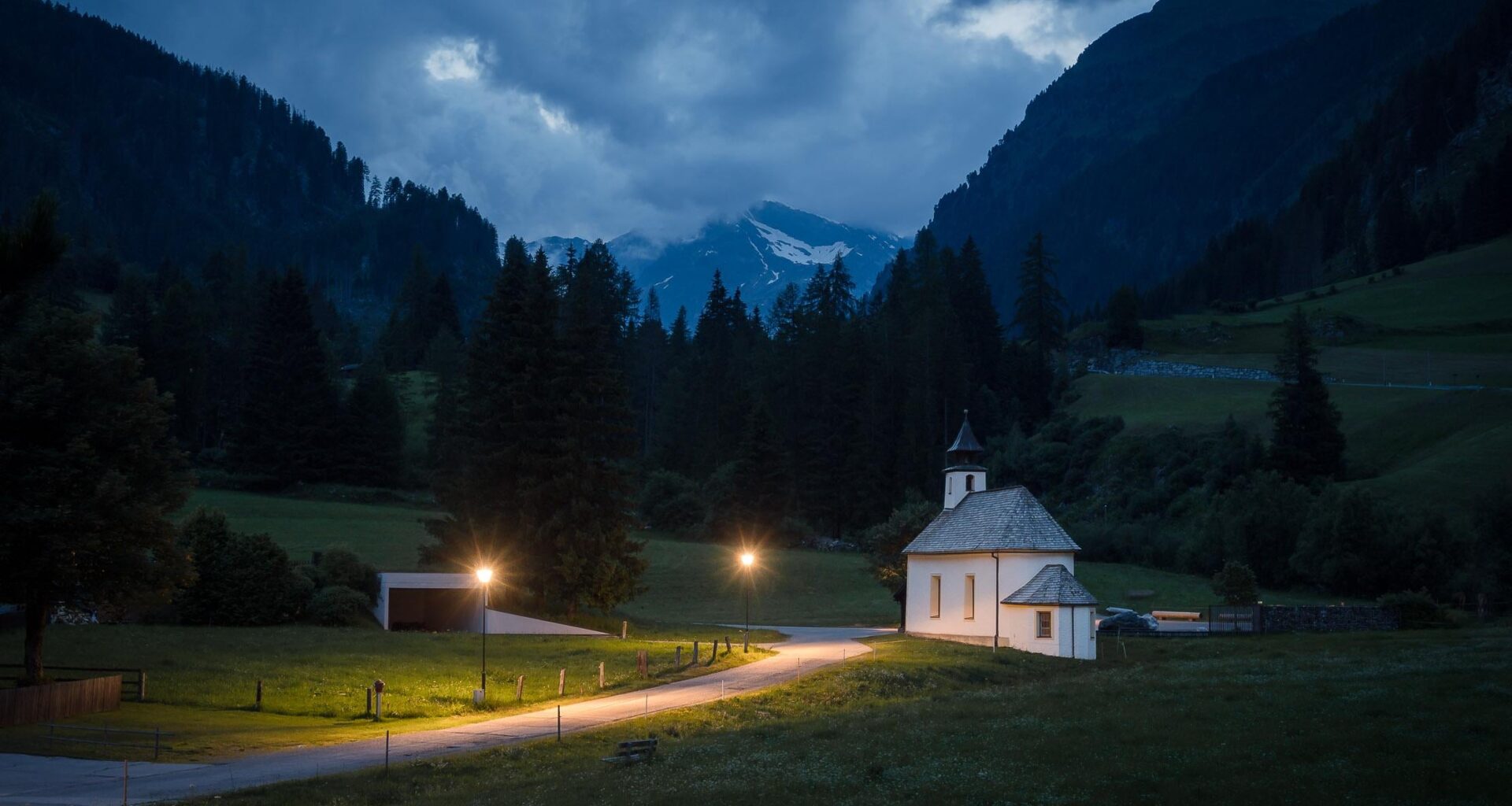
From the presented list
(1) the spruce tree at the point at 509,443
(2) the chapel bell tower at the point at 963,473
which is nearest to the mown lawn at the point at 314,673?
(1) the spruce tree at the point at 509,443

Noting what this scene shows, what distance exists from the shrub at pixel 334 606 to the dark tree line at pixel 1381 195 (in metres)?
119

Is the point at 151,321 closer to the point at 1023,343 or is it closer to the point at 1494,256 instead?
the point at 1023,343

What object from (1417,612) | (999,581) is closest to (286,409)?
(999,581)

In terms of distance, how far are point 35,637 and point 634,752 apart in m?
16.1

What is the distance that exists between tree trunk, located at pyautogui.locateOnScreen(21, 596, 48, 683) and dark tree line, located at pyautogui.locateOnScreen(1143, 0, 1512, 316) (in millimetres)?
131839

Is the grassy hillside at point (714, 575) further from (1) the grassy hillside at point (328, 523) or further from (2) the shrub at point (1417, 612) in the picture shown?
(2) the shrub at point (1417, 612)

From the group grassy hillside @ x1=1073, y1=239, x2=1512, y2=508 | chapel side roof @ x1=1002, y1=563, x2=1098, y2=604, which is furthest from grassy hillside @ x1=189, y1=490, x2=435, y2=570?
grassy hillside @ x1=1073, y1=239, x2=1512, y2=508

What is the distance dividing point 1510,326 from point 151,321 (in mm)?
117538

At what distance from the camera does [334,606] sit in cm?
4066

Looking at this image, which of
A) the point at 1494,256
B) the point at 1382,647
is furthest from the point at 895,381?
the point at 1494,256

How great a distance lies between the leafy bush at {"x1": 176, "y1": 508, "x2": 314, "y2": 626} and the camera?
128 ft

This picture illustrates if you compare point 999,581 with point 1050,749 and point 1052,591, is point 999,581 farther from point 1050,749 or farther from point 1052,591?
point 1050,749

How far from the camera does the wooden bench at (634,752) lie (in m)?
18.1

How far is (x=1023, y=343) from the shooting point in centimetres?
10544
